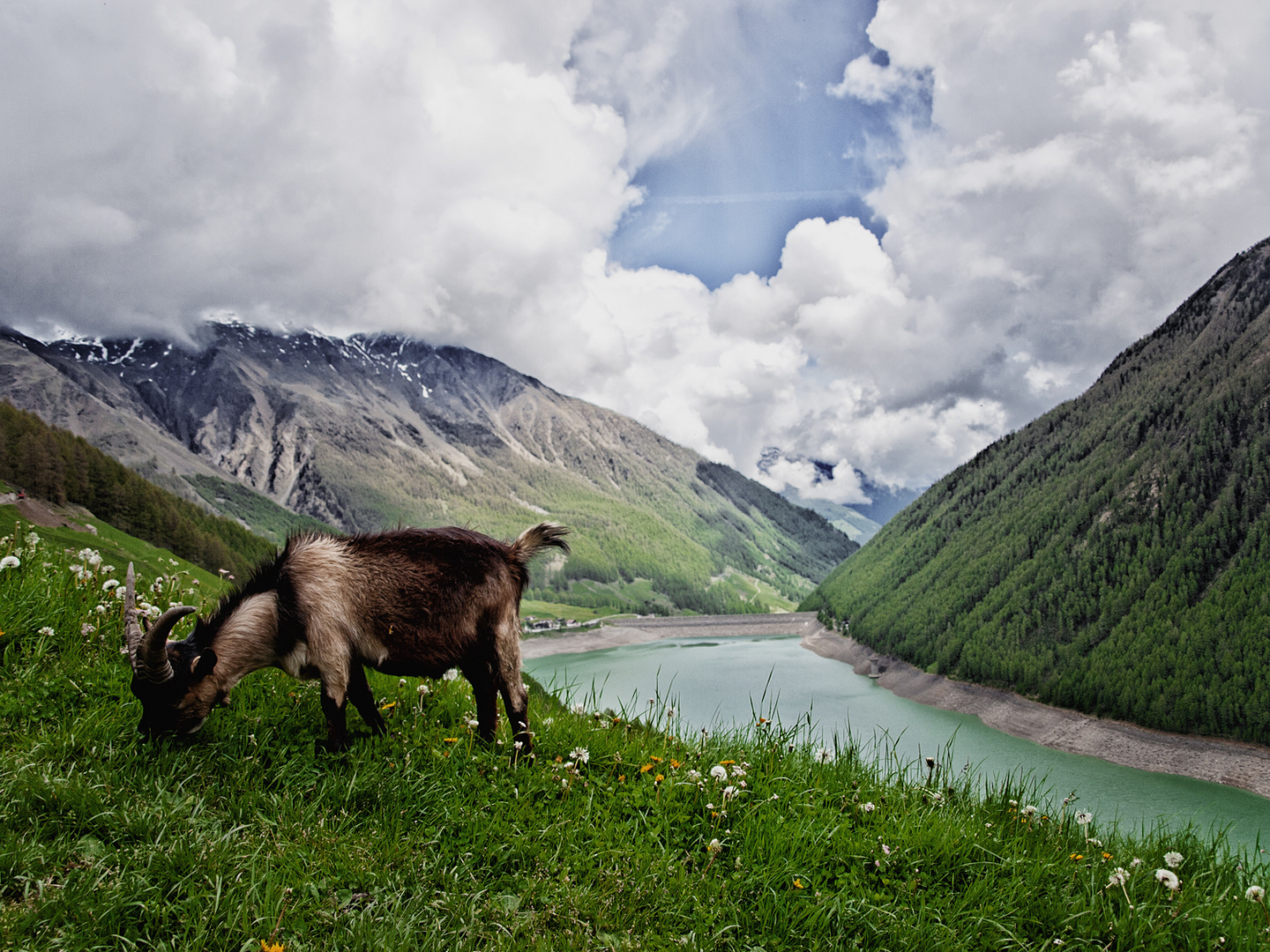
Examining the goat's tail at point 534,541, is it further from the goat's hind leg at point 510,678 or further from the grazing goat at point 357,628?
the goat's hind leg at point 510,678

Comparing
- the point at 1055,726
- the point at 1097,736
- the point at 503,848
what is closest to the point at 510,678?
the point at 503,848

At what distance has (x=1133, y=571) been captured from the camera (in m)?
134

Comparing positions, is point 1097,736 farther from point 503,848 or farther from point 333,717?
point 333,717

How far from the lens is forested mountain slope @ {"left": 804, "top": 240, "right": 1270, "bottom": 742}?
100938 millimetres

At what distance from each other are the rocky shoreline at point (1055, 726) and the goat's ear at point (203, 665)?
41926mm

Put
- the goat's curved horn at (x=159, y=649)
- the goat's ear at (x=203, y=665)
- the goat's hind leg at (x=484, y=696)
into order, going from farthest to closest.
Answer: the goat's hind leg at (x=484, y=696)
the goat's ear at (x=203, y=665)
the goat's curved horn at (x=159, y=649)

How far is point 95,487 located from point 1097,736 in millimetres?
137876

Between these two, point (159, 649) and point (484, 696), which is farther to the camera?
point (484, 696)

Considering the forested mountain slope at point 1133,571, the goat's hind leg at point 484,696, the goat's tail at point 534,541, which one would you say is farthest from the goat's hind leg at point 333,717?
the forested mountain slope at point 1133,571

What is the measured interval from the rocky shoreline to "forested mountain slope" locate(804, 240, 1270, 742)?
345 centimetres

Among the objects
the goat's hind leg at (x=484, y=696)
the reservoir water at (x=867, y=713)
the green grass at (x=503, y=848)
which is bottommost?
the reservoir water at (x=867, y=713)

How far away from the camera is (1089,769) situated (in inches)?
2842

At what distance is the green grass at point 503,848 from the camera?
327 centimetres

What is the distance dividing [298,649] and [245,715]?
103 centimetres
